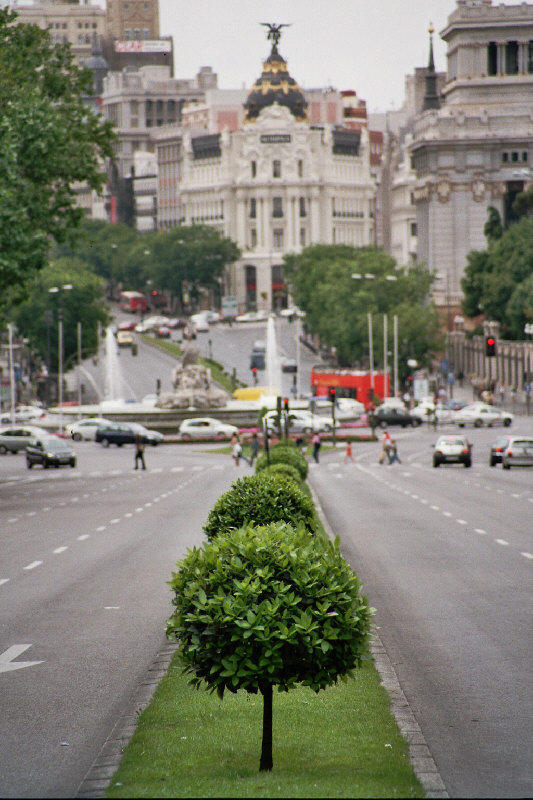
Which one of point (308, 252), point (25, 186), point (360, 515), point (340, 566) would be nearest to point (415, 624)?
point (340, 566)

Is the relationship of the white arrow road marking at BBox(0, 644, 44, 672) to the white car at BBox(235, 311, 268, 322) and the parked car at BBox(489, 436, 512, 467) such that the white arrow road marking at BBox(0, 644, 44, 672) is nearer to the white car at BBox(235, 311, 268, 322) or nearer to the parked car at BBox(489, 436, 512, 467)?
the parked car at BBox(489, 436, 512, 467)

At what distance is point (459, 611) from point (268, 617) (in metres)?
9.82

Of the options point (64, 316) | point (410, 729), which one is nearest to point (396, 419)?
point (64, 316)

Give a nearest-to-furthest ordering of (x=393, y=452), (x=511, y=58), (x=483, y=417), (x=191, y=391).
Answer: (x=393, y=452) < (x=191, y=391) < (x=483, y=417) < (x=511, y=58)

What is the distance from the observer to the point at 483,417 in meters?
93.9

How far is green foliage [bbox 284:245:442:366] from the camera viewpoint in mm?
116875

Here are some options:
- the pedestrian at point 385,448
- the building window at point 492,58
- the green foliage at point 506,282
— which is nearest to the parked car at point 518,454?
the pedestrian at point 385,448

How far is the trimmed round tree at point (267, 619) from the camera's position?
10.1 meters

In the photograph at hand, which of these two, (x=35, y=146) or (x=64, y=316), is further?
(x=64, y=316)

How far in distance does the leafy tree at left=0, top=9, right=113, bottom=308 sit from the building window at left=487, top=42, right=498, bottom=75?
108 metres

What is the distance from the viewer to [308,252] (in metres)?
162

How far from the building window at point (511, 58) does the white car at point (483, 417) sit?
235ft

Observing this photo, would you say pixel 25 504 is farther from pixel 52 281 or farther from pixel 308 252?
pixel 308 252

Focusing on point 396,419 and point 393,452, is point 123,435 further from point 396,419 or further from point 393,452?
point 393,452
